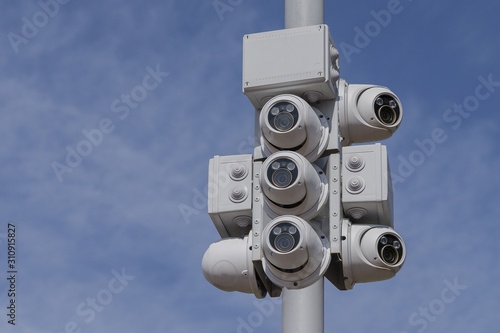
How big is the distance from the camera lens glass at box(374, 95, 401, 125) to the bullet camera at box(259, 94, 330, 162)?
60cm

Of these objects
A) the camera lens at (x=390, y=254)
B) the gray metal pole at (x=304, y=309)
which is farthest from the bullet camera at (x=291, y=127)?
the gray metal pole at (x=304, y=309)

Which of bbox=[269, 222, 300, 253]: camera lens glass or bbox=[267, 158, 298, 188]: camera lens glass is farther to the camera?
bbox=[267, 158, 298, 188]: camera lens glass

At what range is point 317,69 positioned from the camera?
10219 millimetres

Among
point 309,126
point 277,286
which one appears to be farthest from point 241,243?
point 309,126

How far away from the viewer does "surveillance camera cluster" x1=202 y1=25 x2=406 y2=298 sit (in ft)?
32.1

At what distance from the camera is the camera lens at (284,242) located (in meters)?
9.58

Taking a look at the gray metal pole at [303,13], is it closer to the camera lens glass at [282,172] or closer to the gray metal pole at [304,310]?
the camera lens glass at [282,172]

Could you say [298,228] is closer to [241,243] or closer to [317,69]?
[241,243]

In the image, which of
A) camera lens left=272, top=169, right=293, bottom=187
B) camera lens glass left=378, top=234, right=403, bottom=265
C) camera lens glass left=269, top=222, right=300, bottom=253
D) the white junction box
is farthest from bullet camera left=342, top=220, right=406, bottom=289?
camera lens left=272, top=169, right=293, bottom=187

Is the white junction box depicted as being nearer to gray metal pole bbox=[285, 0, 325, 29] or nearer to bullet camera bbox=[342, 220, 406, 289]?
bullet camera bbox=[342, 220, 406, 289]

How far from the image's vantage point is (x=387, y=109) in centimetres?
1052

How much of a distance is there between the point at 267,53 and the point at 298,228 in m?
1.67

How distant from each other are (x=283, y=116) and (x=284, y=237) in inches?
41.1

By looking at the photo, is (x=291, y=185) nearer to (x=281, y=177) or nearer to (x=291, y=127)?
(x=281, y=177)
